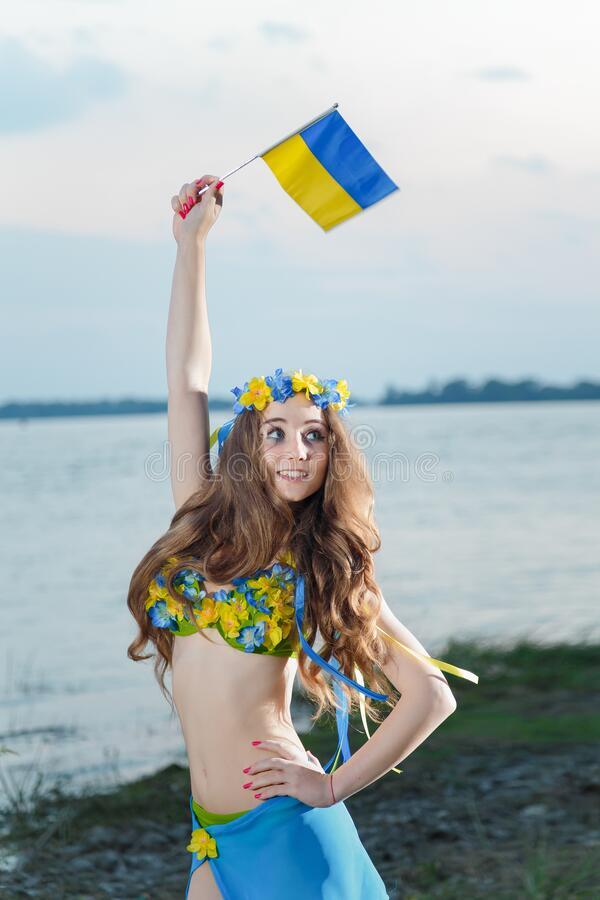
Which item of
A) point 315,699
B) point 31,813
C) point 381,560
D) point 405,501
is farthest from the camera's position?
point 405,501

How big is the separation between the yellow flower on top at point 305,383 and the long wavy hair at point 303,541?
0.24 ft

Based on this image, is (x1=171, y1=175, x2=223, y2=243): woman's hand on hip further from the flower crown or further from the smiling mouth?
the smiling mouth

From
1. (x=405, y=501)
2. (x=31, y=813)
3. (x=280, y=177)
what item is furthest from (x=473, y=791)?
(x=405, y=501)

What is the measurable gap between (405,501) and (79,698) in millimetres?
21325

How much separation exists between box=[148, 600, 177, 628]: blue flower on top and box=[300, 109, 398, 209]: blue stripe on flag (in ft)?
4.68

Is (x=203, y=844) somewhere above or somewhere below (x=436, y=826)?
above

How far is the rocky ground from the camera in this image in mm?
5102

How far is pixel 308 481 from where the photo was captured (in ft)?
9.99

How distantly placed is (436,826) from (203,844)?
3348mm

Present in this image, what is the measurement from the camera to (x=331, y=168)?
12.0 feet

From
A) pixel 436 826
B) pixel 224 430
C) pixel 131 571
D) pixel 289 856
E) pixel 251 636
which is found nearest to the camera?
pixel 289 856

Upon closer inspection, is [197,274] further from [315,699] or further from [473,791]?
[473,791]

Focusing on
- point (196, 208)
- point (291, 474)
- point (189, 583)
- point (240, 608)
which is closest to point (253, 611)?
point (240, 608)

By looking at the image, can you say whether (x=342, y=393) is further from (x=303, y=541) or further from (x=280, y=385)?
(x=303, y=541)
